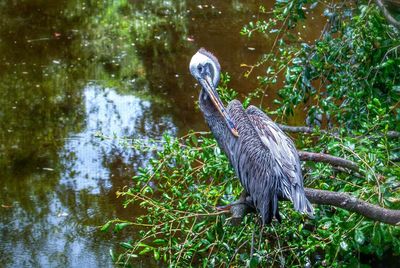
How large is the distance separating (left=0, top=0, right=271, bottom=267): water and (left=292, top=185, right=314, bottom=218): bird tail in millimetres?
2799

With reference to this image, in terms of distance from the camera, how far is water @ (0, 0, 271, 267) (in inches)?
270

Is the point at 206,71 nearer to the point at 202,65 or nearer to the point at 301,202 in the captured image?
the point at 202,65

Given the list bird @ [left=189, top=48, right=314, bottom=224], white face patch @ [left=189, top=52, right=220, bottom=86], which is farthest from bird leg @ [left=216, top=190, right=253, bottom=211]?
white face patch @ [left=189, top=52, right=220, bottom=86]

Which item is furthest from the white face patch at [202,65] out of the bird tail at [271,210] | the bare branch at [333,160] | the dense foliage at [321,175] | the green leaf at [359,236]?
the green leaf at [359,236]

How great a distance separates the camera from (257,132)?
4207 mm

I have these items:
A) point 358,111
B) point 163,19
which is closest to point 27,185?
point 358,111

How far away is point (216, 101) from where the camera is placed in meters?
4.49

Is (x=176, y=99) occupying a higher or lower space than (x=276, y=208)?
higher

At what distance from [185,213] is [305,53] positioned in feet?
5.32

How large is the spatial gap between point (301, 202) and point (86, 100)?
581 cm

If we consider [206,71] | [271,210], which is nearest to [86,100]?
[206,71]

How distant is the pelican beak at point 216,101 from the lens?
4.33 meters

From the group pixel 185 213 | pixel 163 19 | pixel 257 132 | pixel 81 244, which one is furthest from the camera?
pixel 163 19

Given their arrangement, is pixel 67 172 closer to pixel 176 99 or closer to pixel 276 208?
pixel 176 99
